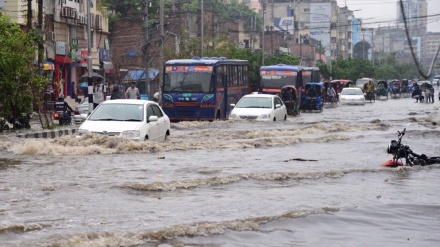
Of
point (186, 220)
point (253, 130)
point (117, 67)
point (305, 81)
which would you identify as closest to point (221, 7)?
point (117, 67)

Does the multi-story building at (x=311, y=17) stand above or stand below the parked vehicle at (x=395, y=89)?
above

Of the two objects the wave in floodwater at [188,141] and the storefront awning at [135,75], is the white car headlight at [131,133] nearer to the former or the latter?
the wave in floodwater at [188,141]

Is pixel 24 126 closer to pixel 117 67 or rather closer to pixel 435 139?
pixel 435 139

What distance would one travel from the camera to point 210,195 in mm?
13898

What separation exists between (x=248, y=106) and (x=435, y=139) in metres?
8.80

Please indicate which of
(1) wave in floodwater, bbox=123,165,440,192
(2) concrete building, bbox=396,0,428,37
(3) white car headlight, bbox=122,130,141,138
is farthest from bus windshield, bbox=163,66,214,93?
(2) concrete building, bbox=396,0,428,37

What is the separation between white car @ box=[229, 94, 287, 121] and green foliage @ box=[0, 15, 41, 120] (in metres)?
8.63

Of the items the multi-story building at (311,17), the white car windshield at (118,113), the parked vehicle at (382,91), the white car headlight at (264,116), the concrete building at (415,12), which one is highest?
the multi-story building at (311,17)

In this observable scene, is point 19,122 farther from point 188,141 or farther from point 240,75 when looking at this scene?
point 240,75

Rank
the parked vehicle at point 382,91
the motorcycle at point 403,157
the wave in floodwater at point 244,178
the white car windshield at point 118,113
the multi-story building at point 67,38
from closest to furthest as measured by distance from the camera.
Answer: the wave in floodwater at point 244,178 → the motorcycle at point 403,157 → the white car windshield at point 118,113 → the multi-story building at point 67,38 → the parked vehicle at point 382,91

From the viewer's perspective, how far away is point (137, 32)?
251ft

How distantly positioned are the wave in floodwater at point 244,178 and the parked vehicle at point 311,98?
1368 inches

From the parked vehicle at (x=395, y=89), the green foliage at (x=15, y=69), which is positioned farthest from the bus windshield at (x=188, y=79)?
the parked vehicle at (x=395, y=89)

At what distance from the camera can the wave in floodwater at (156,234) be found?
957 centimetres
